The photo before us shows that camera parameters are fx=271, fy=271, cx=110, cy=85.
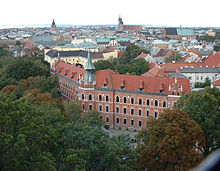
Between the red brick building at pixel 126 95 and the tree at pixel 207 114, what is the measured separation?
13.8 metres

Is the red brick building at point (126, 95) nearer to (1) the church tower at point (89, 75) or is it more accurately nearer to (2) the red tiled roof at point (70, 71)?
(1) the church tower at point (89, 75)

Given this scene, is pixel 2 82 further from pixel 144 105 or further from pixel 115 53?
pixel 115 53

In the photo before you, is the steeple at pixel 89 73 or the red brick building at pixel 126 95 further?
the steeple at pixel 89 73

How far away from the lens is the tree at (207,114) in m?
33.9

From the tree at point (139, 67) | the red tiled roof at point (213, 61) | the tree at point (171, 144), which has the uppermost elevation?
the red tiled roof at point (213, 61)

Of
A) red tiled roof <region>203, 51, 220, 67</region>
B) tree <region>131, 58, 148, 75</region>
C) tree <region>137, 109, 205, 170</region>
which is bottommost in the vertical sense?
tree <region>137, 109, 205, 170</region>

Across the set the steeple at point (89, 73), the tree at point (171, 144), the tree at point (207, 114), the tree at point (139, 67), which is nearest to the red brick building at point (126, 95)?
the steeple at point (89, 73)

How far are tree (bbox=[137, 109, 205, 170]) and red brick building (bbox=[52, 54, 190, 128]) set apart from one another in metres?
19.7

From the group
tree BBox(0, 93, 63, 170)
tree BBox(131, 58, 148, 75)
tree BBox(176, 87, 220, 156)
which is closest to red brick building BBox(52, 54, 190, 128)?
tree BBox(176, 87, 220, 156)

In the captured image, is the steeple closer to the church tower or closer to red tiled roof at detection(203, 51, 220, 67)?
the church tower

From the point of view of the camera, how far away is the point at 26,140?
27156 mm

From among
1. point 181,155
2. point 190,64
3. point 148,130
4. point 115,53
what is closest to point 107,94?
point 148,130

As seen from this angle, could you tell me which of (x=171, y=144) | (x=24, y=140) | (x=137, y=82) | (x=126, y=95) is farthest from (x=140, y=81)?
(x=24, y=140)

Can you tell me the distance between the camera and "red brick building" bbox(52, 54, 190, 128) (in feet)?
170
